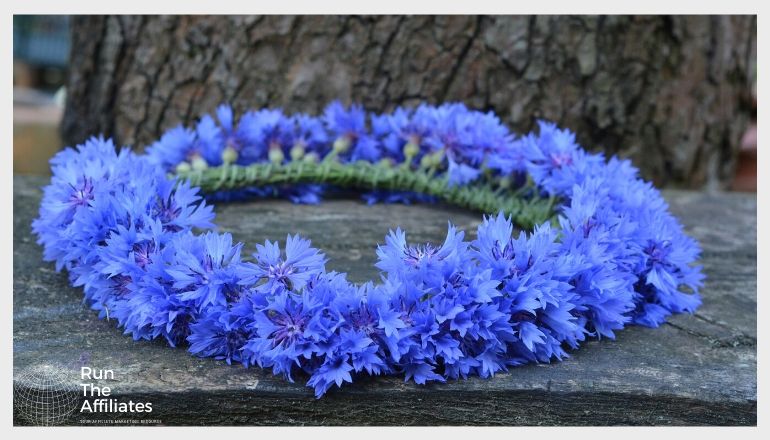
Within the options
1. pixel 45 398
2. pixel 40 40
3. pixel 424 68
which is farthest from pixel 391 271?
pixel 40 40

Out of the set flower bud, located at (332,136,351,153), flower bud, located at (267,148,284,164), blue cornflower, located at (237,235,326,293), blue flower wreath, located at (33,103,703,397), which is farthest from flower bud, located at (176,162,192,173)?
blue cornflower, located at (237,235,326,293)

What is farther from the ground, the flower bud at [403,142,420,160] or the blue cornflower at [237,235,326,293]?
the flower bud at [403,142,420,160]

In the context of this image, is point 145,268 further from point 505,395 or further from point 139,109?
point 139,109

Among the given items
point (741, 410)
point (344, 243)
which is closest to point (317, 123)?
point (344, 243)

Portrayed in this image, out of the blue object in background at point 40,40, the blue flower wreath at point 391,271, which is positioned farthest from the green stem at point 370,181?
the blue object in background at point 40,40

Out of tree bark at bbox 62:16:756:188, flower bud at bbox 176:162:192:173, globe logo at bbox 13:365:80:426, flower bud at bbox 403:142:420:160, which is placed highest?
tree bark at bbox 62:16:756:188

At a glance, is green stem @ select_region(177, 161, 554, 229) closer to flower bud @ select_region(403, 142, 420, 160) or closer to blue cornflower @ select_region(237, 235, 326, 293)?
flower bud @ select_region(403, 142, 420, 160)

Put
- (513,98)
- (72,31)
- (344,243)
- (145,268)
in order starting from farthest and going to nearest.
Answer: (72,31), (513,98), (344,243), (145,268)
